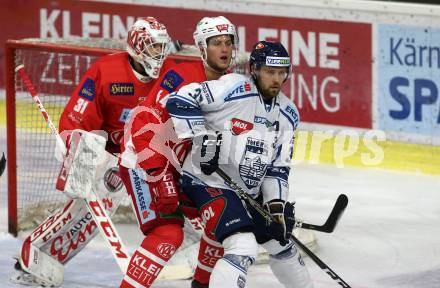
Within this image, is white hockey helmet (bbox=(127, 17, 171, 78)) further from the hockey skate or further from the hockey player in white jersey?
the hockey skate

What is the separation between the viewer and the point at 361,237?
22.6ft

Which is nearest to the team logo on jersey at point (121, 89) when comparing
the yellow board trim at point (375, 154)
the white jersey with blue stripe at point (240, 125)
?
the white jersey with blue stripe at point (240, 125)

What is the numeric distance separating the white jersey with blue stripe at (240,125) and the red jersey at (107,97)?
68cm

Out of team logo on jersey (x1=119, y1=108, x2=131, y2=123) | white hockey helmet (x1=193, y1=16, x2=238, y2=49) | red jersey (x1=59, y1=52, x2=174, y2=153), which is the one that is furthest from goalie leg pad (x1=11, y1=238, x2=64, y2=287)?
white hockey helmet (x1=193, y1=16, x2=238, y2=49)

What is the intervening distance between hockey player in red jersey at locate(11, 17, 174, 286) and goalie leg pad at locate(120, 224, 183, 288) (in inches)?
28.8

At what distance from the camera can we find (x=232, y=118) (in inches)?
205

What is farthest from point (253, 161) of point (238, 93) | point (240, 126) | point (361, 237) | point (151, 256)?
point (361, 237)

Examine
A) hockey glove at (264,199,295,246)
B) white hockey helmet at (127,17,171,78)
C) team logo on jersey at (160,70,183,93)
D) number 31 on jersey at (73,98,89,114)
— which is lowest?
hockey glove at (264,199,295,246)

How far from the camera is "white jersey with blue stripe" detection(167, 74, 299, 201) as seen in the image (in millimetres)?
5180

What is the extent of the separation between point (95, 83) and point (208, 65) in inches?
23.9

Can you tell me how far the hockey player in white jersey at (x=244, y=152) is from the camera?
16.9ft

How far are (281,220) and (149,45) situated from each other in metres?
1.08

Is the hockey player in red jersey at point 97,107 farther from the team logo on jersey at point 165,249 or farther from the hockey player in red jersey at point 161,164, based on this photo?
the team logo on jersey at point 165,249

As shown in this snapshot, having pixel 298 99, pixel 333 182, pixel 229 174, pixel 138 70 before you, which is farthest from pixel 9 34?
pixel 229 174
